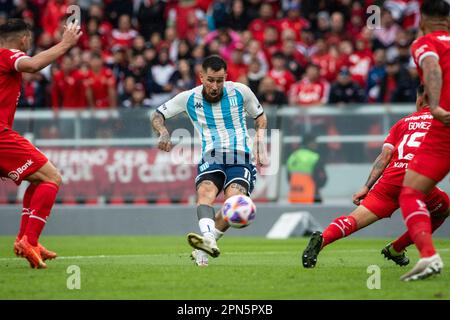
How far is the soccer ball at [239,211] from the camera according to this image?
10.5 m

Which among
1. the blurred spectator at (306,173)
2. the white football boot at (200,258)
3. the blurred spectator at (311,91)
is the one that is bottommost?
the blurred spectator at (306,173)

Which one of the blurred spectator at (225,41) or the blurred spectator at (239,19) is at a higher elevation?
the blurred spectator at (239,19)

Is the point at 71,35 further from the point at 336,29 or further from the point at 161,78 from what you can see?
the point at 336,29

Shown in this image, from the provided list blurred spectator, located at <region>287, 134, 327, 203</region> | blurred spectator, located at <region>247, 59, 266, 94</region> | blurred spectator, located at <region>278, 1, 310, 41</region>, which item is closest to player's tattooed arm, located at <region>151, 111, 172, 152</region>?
blurred spectator, located at <region>287, 134, 327, 203</region>

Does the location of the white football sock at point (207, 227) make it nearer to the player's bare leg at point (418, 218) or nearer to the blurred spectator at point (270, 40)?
the player's bare leg at point (418, 218)

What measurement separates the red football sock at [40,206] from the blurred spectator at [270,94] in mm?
9749

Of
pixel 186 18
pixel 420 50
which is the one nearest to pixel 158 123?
pixel 420 50

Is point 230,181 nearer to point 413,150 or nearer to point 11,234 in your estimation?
point 413,150

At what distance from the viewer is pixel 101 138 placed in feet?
65.0

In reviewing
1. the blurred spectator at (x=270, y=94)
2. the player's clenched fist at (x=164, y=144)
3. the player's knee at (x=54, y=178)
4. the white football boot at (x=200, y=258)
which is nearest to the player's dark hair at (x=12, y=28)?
the player's knee at (x=54, y=178)

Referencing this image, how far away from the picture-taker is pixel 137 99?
69.7 feet

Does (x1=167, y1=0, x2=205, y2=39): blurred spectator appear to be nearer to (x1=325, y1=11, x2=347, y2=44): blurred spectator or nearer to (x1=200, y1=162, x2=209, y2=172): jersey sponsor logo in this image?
(x1=325, y1=11, x2=347, y2=44): blurred spectator

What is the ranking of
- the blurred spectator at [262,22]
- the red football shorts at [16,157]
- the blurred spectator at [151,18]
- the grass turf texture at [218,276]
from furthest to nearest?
the blurred spectator at [151,18] → the blurred spectator at [262,22] → the red football shorts at [16,157] → the grass turf texture at [218,276]

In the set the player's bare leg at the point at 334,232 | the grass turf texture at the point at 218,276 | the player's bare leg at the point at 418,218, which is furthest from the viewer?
the player's bare leg at the point at 334,232
